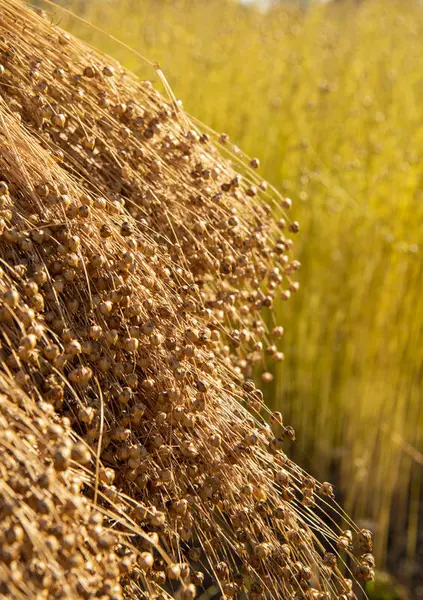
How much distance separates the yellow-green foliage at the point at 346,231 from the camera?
8.45 ft

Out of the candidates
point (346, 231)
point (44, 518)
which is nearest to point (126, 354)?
point (44, 518)

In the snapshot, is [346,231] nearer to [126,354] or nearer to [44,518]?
[126,354]

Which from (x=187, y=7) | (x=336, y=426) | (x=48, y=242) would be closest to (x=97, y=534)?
(x=48, y=242)

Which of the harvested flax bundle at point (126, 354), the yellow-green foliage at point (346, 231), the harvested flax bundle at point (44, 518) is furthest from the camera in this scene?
the yellow-green foliage at point (346, 231)

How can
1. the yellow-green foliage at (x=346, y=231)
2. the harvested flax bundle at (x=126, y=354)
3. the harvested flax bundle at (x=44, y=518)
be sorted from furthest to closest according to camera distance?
the yellow-green foliage at (x=346, y=231) < the harvested flax bundle at (x=126, y=354) < the harvested flax bundle at (x=44, y=518)

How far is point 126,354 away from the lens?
1.07m

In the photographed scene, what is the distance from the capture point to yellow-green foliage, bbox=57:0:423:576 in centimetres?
257

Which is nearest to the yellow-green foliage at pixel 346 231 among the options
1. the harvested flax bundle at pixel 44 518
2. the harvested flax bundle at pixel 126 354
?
the harvested flax bundle at pixel 126 354

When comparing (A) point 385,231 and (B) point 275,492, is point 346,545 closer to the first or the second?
(B) point 275,492

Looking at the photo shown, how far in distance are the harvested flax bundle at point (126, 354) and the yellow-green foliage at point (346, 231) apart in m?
1.17

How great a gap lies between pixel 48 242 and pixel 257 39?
2.95 m

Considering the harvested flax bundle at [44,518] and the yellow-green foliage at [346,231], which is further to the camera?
the yellow-green foliage at [346,231]

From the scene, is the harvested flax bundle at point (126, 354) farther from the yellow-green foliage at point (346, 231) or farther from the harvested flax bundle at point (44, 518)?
the yellow-green foliage at point (346, 231)

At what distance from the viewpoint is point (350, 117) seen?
3.01 m
